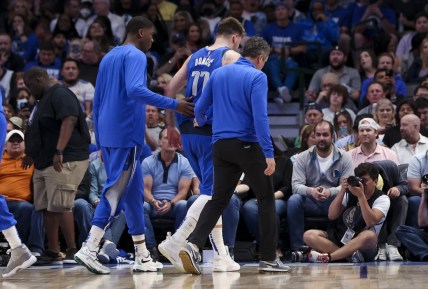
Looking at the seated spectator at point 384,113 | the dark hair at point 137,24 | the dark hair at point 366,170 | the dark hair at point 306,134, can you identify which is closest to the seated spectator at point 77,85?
the dark hair at point 306,134

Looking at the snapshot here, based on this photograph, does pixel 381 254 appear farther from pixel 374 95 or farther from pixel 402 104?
pixel 374 95

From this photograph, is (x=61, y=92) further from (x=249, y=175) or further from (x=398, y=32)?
(x=398, y=32)

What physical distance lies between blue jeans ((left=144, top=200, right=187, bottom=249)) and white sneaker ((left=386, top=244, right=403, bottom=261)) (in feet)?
6.81

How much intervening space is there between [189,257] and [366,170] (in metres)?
2.62

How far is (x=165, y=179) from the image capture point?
11.8 metres

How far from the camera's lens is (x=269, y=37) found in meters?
16.2

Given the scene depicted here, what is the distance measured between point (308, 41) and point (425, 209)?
5285 millimetres

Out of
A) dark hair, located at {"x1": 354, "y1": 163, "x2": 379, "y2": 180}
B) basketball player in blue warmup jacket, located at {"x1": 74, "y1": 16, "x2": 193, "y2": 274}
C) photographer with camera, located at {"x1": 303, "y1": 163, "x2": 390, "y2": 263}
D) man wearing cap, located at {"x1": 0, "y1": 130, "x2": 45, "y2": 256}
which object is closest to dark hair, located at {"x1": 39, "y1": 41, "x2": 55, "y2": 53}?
man wearing cap, located at {"x1": 0, "y1": 130, "x2": 45, "y2": 256}

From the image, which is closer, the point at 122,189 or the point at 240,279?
the point at 240,279

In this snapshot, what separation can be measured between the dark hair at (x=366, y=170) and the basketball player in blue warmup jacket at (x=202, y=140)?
1949 mm

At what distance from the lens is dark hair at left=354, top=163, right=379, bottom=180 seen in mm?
10742

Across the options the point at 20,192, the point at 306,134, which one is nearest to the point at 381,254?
the point at 306,134

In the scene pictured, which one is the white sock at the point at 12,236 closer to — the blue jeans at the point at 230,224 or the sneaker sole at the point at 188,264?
the sneaker sole at the point at 188,264

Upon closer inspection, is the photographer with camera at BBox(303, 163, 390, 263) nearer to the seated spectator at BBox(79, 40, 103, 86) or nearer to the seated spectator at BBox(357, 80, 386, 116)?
the seated spectator at BBox(357, 80, 386, 116)
